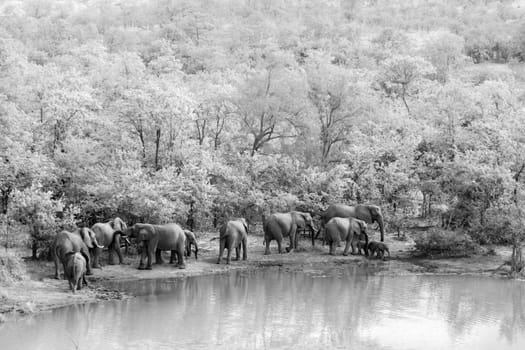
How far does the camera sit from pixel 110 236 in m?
25.9

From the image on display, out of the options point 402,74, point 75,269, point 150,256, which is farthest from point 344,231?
point 402,74

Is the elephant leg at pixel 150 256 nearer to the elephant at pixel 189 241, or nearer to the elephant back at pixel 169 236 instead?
the elephant back at pixel 169 236

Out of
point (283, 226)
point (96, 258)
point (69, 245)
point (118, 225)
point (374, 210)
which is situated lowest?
point (96, 258)

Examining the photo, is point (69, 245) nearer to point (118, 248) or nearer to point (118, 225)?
point (118, 248)

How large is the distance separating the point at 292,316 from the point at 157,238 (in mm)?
6660

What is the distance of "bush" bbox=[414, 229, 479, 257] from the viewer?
99.8 feet

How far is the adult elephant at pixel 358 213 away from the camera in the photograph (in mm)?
32312

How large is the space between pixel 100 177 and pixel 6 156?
3499 millimetres

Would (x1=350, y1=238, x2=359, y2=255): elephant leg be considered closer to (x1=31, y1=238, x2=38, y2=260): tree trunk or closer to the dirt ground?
the dirt ground

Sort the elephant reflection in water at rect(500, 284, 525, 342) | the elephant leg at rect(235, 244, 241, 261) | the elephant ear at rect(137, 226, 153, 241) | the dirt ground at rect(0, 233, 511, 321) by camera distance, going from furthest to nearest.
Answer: the elephant leg at rect(235, 244, 241, 261), the elephant ear at rect(137, 226, 153, 241), the dirt ground at rect(0, 233, 511, 321), the elephant reflection in water at rect(500, 284, 525, 342)

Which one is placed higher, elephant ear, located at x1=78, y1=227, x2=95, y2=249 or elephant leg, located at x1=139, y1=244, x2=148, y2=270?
elephant ear, located at x1=78, y1=227, x2=95, y2=249

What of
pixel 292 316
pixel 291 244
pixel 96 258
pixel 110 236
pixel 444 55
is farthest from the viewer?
pixel 444 55

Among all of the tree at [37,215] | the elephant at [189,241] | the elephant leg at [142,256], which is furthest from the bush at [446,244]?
the tree at [37,215]

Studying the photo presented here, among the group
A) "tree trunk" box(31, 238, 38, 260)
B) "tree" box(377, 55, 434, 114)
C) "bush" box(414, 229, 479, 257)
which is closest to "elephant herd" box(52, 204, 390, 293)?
"tree trunk" box(31, 238, 38, 260)
